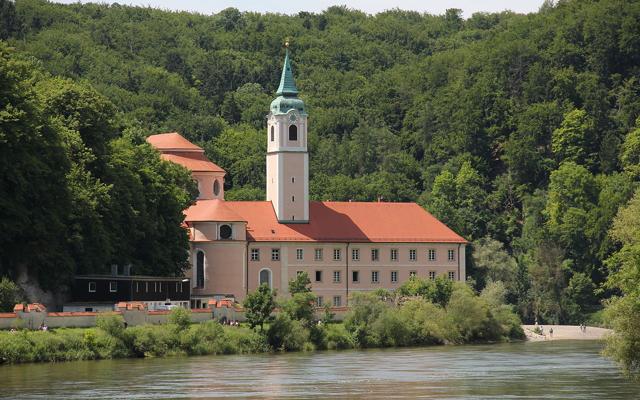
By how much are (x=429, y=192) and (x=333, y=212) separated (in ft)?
110

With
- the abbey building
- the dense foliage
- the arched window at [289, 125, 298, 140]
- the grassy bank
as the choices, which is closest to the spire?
the abbey building

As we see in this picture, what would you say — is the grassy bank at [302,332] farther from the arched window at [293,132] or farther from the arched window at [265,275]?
the arched window at [293,132]

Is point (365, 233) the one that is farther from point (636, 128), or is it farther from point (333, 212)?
point (636, 128)

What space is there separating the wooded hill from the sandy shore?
14.8 ft

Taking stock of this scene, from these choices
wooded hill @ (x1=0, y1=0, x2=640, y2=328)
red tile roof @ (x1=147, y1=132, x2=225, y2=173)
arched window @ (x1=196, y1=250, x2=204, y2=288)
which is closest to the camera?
wooded hill @ (x1=0, y1=0, x2=640, y2=328)

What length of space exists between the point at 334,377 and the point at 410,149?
3982 inches

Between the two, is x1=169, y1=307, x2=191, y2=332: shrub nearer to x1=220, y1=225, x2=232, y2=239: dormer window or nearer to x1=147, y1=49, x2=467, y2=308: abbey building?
x1=147, y1=49, x2=467, y2=308: abbey building

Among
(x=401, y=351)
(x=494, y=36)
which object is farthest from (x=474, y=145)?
(x=401, y=351)

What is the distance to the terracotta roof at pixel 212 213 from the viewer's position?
113 metres

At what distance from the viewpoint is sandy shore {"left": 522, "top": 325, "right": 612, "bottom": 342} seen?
110562mm

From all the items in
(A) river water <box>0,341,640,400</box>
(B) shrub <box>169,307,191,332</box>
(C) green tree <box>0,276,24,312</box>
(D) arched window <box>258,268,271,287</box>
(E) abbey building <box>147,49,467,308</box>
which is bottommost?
(A) river water <box>0,341,640,400</box>

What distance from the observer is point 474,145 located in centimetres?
16250

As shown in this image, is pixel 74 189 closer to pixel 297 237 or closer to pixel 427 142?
pixel 297 237

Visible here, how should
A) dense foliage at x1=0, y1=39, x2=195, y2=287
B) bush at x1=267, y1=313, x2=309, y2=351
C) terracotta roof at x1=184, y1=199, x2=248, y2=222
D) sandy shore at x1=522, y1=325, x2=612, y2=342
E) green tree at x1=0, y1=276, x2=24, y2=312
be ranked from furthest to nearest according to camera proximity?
terracotta roof at x1=184, y1=199, x2=248, y2=222 → sandy shore at x1=522, y1=325, x2=612, y2=342 → bush at x1=267, y1=313, x2=309, y2=351 → dense foliage at x1=0, y1=39, x2=195, y2=287 → green tree at x1=0, y1=276, x2=24, y2=312
